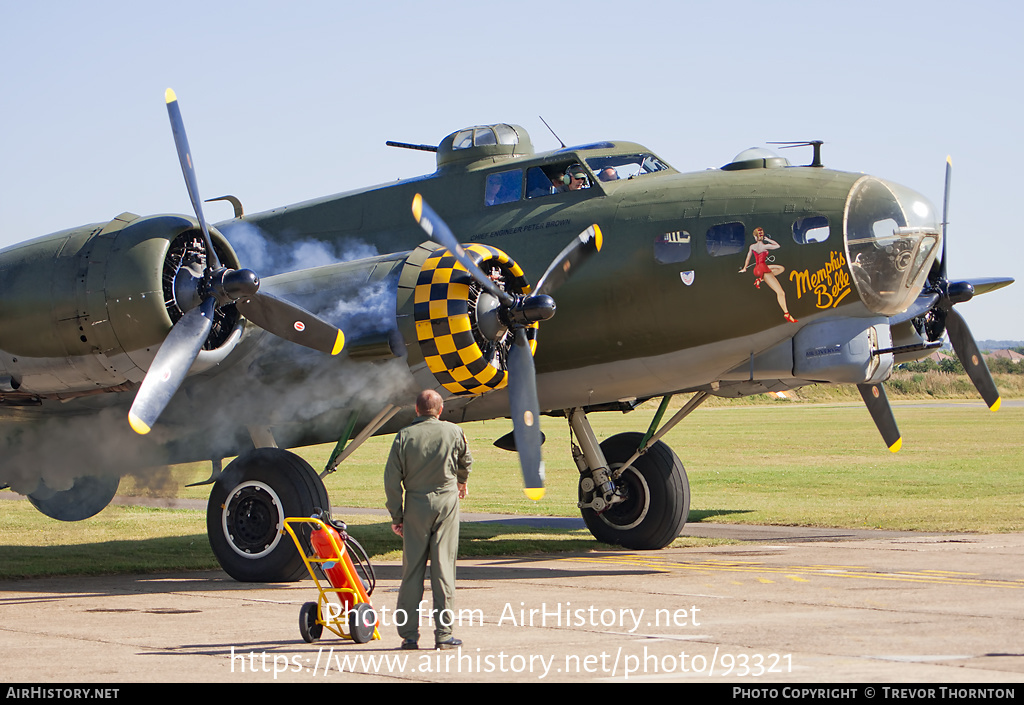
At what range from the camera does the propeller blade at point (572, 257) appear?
14.7 metres

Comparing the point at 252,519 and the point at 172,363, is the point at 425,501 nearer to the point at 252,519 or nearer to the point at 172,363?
the point at 172,363

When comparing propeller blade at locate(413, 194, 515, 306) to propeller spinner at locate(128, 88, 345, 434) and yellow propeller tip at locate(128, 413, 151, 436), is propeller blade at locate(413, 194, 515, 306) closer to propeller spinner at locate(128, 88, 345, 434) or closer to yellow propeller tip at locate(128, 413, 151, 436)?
propeller spinner at locate(128, 88, 345, 434)

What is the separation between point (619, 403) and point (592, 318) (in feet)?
11.2

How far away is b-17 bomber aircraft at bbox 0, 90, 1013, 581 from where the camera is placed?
14.3 meters

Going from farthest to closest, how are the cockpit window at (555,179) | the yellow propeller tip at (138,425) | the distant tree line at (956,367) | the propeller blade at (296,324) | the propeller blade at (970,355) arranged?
the distant tree line at (956,367)
the propeller blade at (970,355)
the cockpit window at (555,179)
the propeller blade at (296,324)
the yellow propeller tip at (138,425)

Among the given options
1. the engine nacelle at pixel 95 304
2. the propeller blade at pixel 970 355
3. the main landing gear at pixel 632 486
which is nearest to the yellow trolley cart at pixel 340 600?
the engine nacelle at pixel 95 304

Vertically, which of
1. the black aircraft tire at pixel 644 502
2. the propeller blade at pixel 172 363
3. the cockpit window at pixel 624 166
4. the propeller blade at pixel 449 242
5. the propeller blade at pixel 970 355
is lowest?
the black aircraft tire at pixel 644 502

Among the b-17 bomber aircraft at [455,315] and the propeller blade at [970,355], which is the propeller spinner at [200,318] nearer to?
the b-17 bomber aircraft at [455,315]

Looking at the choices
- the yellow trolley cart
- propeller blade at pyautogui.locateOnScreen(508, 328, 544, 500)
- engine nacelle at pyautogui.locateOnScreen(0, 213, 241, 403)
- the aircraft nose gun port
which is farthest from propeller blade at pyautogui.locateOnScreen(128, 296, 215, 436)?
the aircraft nose gun port

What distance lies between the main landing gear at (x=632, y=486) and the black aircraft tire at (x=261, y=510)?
15.9 feet

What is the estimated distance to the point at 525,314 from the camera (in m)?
14.1

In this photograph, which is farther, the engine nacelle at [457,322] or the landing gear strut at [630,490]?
the landing gear strut at [630,490]

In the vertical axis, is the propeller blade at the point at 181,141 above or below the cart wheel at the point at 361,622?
above

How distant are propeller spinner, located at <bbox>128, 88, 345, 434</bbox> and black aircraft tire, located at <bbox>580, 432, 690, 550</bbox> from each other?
20.4 ft
